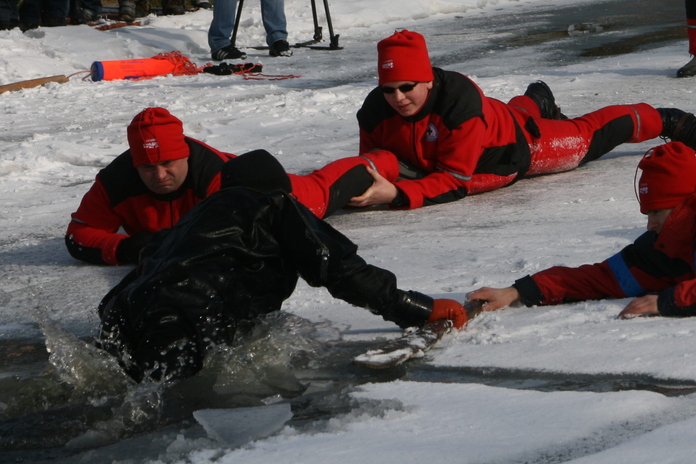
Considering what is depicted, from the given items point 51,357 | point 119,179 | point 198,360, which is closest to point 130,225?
point 119,179

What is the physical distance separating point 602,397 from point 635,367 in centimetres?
28

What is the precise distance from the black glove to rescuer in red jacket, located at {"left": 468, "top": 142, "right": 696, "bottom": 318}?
1623 millimetres

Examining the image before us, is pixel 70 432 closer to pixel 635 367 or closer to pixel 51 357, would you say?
pixel 51 357

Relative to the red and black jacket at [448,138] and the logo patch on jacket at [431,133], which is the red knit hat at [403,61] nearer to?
the red and black jacket at [448,138]

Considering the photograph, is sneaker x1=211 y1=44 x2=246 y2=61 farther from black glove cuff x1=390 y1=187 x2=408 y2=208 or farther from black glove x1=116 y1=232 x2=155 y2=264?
black glove x1=116 y1=232 x2=155 y2=264

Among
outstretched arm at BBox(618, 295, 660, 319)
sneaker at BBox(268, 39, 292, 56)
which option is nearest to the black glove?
outstretched arm at BBox(618, 295, 660, 319)

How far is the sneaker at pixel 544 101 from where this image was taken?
5754 millimetres

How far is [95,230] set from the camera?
419cm

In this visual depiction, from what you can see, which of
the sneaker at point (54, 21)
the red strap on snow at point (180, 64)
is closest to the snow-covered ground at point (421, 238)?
the red strap on snow at point (180, 64)

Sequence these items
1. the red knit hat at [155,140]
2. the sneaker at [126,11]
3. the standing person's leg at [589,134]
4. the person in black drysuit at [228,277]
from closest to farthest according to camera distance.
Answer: the person in black drysuit at [228,277]
the red knit hat at [155,140]
the standing person's leg at [589,134]
the sneaker at [126,11]

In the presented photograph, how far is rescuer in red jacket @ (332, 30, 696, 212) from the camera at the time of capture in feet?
15.7

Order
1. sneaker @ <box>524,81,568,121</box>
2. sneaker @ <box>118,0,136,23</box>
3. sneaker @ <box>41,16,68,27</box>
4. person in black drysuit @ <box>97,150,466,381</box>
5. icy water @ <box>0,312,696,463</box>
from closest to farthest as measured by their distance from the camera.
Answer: icy water @ <box>0,312,696,463</box> → person in black drysuit @ <box>97,150,466,381</box> → sneaker @ <box>524,81,568,121</box> → sneaker @ <box>41,16,68,27</box> → sneaker @ <box>118,0,136,23</box>

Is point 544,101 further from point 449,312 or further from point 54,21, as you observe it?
point 54,21

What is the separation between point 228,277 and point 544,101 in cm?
358
